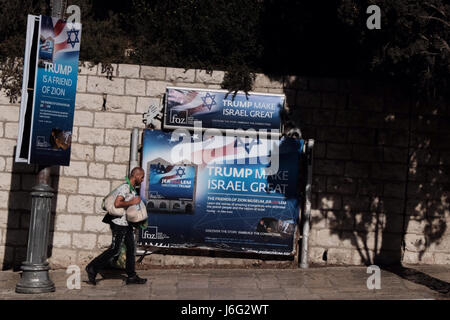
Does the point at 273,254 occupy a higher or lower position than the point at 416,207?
lower

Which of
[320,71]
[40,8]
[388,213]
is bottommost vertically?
[388,213]

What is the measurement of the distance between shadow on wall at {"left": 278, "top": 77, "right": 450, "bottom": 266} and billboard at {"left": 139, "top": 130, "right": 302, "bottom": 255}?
2.00 feet

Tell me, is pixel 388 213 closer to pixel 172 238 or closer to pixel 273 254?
pixel 273 254

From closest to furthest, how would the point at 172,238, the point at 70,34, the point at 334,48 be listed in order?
the point at 70,34 < the point at 172,238 < the point at 334,48

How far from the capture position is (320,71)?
39.3ft

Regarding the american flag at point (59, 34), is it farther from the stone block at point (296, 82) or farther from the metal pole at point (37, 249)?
the stone block at point (296, 82)

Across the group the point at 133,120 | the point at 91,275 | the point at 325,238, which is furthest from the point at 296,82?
the point at 91,275

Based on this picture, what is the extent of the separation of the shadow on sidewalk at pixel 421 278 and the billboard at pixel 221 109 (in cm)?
317

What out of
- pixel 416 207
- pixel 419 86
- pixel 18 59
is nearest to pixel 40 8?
pixel 18 59

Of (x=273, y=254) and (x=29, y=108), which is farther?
(x=273, y=254)

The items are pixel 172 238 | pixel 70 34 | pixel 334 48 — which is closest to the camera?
pixel 70 34

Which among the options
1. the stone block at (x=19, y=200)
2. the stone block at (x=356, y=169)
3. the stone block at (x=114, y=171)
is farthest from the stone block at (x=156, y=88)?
the stone block at (x=356, y=169)

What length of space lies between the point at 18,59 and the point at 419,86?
22.8ft

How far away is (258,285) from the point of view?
9.73m
